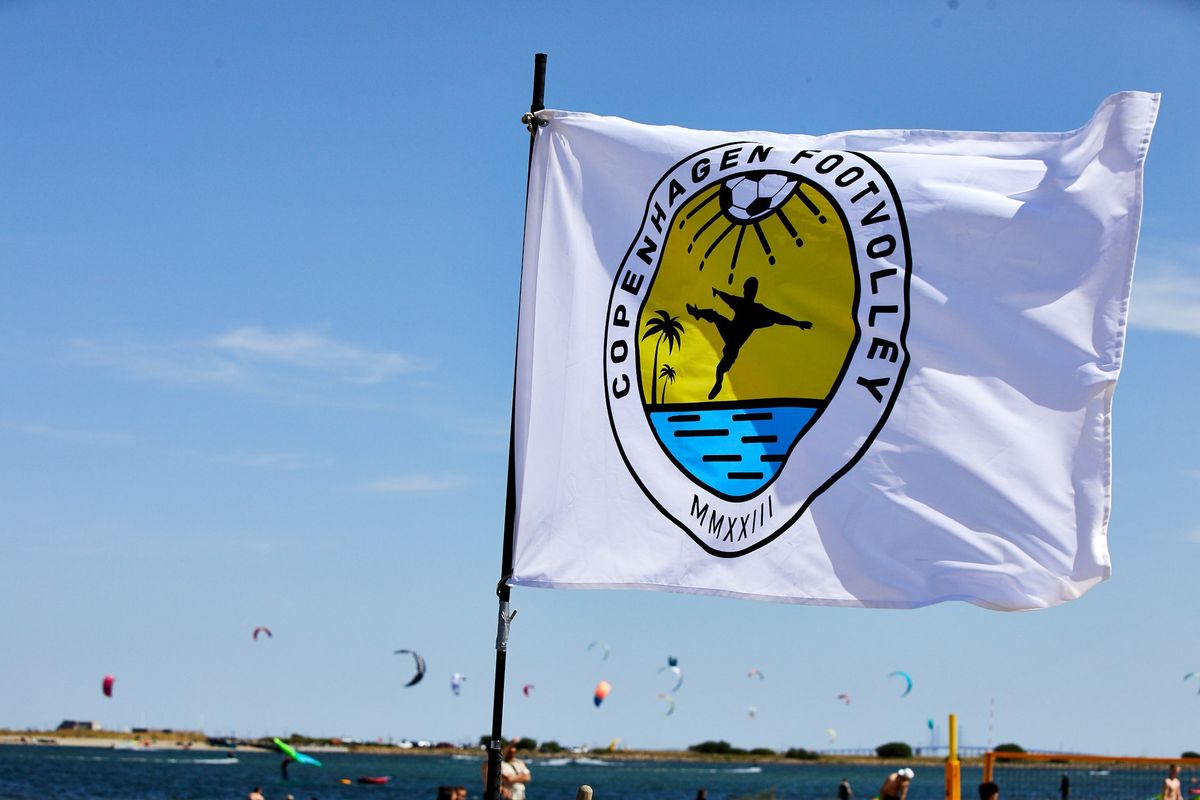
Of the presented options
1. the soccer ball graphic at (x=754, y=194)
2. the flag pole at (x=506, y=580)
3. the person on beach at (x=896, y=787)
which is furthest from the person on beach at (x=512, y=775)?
the person on beach at (x=896, y=787)

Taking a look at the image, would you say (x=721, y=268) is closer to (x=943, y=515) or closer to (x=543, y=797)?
(x=943, y=515)

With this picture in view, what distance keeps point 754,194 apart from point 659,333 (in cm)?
90

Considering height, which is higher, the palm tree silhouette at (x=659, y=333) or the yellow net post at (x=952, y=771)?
the palm tree silhouette at (x=659, y=333)

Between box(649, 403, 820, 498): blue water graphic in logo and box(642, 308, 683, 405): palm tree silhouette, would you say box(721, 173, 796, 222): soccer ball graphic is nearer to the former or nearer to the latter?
box(642, 308, 683, 405): palm tree silhouette

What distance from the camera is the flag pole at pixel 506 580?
304 inches

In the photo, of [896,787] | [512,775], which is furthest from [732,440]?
[896,787]

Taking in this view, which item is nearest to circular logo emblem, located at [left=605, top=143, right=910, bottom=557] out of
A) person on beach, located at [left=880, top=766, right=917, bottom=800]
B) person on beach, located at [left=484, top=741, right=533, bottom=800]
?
person on beach, located at [left=484, top=741, right=533, bottom=800]

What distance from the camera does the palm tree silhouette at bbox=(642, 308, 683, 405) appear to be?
824 cm

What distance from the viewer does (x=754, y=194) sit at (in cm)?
829

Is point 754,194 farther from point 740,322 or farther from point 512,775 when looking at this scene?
point 512,775

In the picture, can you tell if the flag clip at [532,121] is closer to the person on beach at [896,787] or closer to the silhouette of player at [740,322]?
the silhouette of player at [740,322]

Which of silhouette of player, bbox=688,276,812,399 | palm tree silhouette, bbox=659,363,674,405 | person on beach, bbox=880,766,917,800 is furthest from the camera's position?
person on beach, bbox=880,766,917,800

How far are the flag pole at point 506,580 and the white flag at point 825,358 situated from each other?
64 millimetres

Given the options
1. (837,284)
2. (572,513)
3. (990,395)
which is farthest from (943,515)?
(572,513)
